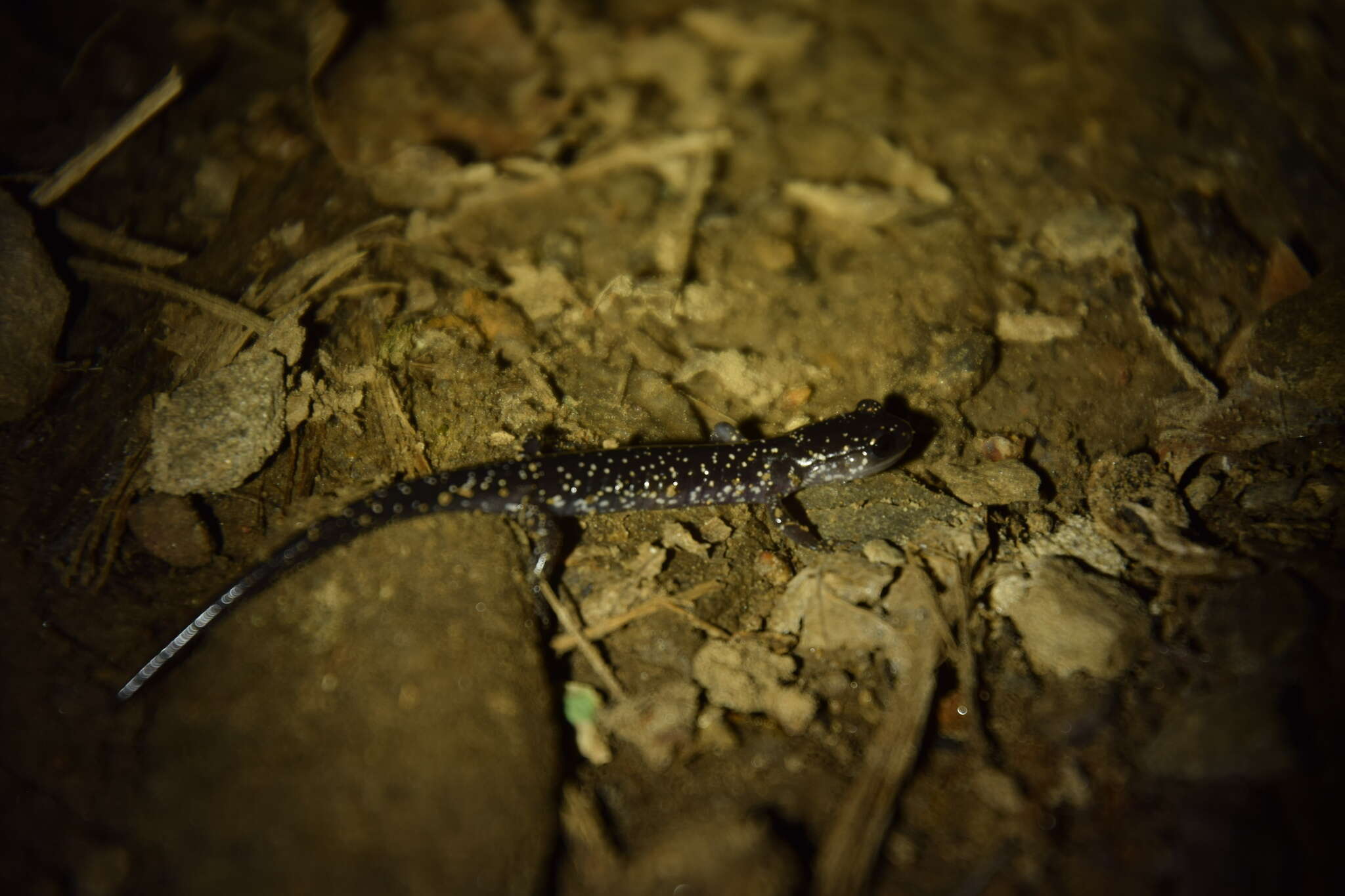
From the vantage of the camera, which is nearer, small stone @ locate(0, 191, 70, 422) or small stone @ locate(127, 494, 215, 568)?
small stone @ locate(127, 494, 215, 568)

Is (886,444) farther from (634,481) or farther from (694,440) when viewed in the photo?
(634,481)

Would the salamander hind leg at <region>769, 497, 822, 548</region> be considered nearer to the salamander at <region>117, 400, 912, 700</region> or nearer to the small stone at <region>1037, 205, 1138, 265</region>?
the salamander at <region>117, 400, 912, 700</region>

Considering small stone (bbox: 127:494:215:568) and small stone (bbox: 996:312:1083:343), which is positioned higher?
small stone (bbox: 996:312:1083:343)

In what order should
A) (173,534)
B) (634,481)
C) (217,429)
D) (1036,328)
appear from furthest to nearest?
(1036,328) < (634,481) < (217,429) < (173,534)

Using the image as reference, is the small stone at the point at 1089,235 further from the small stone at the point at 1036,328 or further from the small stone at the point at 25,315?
the small stone at the point at 25,315

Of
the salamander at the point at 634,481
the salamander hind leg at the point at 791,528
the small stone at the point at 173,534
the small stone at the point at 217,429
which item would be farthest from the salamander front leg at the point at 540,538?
the small stone at the point at 173,534

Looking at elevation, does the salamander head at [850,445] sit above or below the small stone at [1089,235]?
below

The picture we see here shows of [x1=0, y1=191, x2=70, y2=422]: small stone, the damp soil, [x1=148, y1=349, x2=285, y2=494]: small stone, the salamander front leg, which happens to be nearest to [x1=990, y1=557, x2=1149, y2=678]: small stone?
the damp soil

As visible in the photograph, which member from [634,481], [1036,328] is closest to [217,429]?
[634,481]
